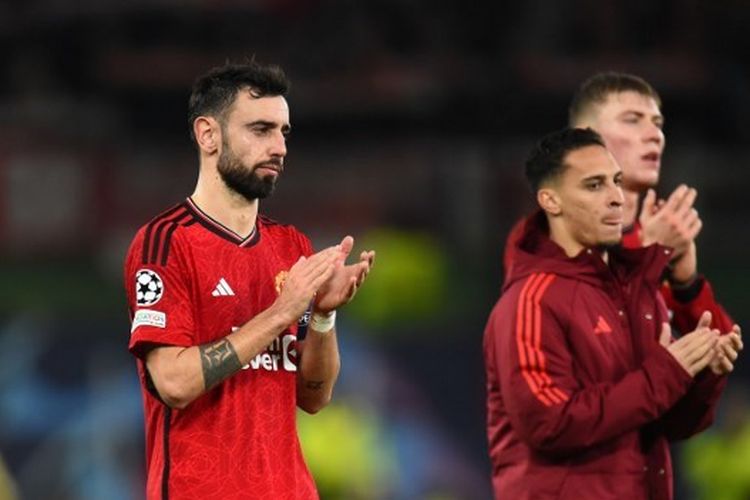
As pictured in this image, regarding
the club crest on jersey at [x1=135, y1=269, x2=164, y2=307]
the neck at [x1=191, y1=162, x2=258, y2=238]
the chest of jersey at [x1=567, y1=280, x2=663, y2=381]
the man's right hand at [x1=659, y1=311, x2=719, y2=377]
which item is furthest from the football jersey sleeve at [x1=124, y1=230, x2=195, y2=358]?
the man's right hand at [x1=659, y1=311, x2=719, y2=377]

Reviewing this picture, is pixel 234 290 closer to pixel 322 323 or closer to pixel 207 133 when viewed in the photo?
pixel 322 323

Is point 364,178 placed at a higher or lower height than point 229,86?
higher

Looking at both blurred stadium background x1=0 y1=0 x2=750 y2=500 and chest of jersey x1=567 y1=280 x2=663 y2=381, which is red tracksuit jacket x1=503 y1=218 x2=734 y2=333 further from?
blurred stadium background x1=0 y1=0 x2=750 y2=500

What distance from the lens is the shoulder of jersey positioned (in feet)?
15.3

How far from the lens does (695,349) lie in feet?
17.0

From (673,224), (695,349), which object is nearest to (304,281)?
(695,349)

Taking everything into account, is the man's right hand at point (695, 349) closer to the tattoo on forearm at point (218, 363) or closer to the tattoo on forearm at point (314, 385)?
the tattoo on forearm at point (314, 385)

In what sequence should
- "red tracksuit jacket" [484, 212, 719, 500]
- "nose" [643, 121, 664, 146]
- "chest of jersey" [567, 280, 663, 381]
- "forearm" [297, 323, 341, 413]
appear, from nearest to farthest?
"forearm" [297, 323, 341, 413] < "red tracksuit jacket" [484, 212, 719, 500] < "chest of jersey" [567, 280, 663, 381] < "nose" [643, 121, 664, 146]

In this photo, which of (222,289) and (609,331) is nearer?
(222,289)

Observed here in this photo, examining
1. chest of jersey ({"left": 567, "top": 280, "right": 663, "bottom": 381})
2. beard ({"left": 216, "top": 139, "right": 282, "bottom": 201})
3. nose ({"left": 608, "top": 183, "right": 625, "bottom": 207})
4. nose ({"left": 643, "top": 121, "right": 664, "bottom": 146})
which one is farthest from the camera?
nose ({"left": 643, "top": 121, "right": 664, "bottom": 146})

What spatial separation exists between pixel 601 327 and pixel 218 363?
134 cm

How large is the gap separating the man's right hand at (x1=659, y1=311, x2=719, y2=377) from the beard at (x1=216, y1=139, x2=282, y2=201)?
1353 mm

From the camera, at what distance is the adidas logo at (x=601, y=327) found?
526 centimetres

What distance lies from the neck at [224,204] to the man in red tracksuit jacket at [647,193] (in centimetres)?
111
